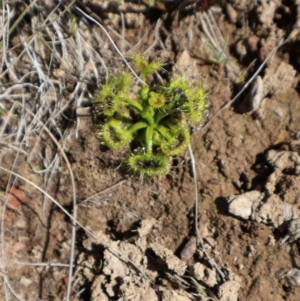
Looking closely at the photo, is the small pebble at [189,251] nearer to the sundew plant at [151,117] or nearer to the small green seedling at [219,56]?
the sundew plant at [151,117]

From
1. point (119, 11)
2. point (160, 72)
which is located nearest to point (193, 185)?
point (160, 72)

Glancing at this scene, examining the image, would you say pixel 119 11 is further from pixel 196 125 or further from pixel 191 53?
pixel 196 125

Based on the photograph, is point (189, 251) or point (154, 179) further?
point (154, 179)

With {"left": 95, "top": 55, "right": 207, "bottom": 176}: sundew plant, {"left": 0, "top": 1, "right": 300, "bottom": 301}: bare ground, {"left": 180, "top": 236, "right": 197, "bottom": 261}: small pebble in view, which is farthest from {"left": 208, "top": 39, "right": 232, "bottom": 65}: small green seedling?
{"left": 180, "top": 236, "right": 197, "bottom": 261}: small pebble

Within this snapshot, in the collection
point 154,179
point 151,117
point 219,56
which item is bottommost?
point 154,179

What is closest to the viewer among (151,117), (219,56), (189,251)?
(189,251)

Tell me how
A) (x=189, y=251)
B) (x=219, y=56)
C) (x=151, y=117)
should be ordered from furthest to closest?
(x=219, y=56)
(x=151, y=117)
(x=189, y=251)

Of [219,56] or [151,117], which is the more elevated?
[219,56]

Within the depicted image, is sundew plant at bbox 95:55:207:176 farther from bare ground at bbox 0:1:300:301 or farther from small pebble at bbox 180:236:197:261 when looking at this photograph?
small pebble at bbox 180:236:197:261

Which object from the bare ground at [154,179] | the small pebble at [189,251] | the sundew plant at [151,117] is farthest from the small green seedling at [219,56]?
the small pebble at [189,251]

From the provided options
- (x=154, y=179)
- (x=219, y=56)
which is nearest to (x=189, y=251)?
(x=154, y=179)

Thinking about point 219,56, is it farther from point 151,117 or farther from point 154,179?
point 154,179
